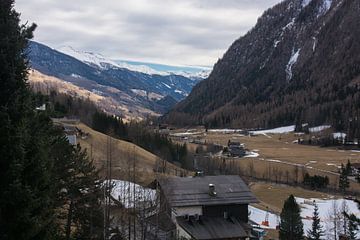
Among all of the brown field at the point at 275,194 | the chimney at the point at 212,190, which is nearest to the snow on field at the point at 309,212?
the brown field at the point at 275,194

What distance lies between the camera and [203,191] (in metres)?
50.3

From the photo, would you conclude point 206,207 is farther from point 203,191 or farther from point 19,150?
point 19,150

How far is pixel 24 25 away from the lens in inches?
602

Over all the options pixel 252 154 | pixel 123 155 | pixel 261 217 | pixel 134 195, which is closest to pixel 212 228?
pixel 134 195

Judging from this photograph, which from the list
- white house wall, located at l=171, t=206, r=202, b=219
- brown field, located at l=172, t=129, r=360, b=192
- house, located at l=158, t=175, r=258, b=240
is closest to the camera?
house, located at l=158, t=175, r=258, b=240

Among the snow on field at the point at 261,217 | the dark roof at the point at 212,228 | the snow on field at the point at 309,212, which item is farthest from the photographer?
the snow on field at the point at 309,212

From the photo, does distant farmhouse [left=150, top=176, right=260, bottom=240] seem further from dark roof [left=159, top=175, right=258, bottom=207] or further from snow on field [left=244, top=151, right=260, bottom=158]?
snow on field [left=244, top=151, right=260, bottom=158]

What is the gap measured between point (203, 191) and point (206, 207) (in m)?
2.33

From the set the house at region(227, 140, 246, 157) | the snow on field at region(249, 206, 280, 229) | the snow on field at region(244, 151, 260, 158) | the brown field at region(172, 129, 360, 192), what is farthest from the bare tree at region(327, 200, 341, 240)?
the snow on field at region(244, 151, 260, 158)

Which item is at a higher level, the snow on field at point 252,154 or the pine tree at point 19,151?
the pine tree at point 19,151

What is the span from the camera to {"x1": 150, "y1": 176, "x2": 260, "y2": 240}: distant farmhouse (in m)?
45.8

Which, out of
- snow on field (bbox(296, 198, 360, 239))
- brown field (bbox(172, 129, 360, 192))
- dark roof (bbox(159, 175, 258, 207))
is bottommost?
snow on field (bbox(296, 198, 360, 239))

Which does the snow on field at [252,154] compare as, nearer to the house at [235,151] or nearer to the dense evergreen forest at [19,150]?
the house at [235,151]

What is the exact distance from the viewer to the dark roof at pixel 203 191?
48.3 m
